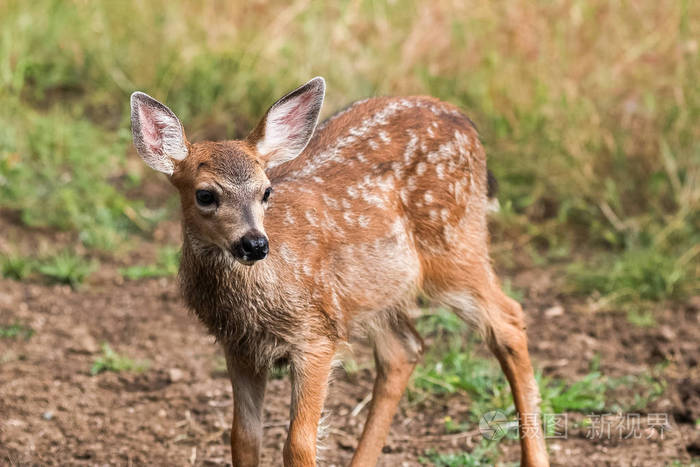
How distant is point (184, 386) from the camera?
18.8 ft

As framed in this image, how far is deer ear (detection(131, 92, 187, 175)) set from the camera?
4316mm

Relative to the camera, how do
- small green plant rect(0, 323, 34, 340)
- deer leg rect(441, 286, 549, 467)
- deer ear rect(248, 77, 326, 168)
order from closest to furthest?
1. deer ear rect(248, 77, 326, 168)
2. deer leg rect(441, 286, 549, 467)
3. small green plant rect(0, 323, 34, 340)

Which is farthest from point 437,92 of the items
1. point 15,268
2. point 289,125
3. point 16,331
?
point 289,125

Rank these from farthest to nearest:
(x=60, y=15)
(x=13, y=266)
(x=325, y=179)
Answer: (x=60, y=15), (x=13, y=266), (x=325, y=179)

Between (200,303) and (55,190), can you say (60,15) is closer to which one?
(55,190)

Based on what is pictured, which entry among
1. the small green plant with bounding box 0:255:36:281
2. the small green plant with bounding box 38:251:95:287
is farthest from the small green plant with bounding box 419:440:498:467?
the small green plant with bounding box 0:255:36:281

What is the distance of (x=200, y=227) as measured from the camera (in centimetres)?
421

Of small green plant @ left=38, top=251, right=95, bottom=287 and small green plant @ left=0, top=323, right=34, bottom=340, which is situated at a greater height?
small green plant @ left=38, top=251, right=95, bottom=287

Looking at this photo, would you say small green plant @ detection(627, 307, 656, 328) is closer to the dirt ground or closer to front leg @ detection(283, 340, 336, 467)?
the dirt ground

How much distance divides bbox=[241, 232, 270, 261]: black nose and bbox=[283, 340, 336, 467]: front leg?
2.18 ft

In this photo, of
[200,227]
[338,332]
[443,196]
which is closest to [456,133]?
[443,196]

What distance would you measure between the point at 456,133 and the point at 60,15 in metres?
5.17

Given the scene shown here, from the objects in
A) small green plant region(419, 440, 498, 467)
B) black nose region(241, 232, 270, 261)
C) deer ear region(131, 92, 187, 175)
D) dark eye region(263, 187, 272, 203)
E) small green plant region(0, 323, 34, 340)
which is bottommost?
small green plant region(0, 323, 34, 340)

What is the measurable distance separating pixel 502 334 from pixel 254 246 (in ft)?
5.47
